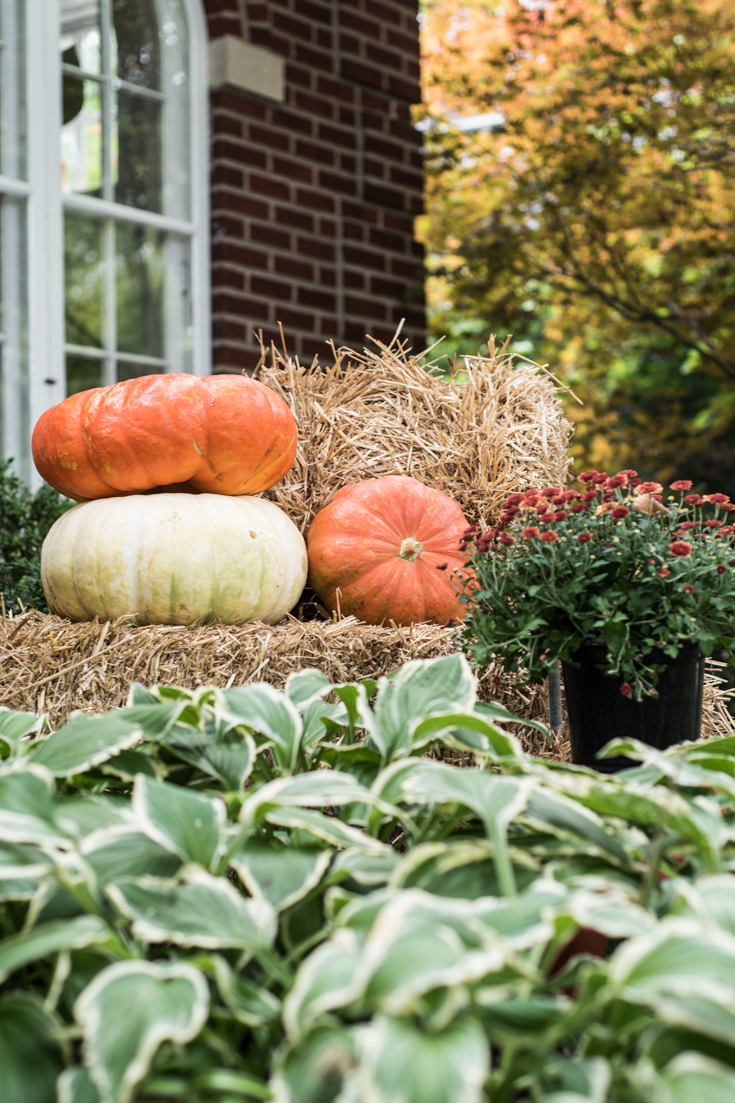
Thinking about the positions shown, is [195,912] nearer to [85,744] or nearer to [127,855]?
[127,855]

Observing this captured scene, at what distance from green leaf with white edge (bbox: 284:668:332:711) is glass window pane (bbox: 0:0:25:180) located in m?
2.86

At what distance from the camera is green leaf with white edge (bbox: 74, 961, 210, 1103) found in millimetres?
565

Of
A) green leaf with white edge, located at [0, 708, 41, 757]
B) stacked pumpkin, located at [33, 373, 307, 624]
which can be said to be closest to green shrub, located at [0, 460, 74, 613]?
stacked pumpkin, located at [33, 373, 307, 624]

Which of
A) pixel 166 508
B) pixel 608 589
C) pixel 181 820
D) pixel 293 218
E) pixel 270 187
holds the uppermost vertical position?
pixel 270 187

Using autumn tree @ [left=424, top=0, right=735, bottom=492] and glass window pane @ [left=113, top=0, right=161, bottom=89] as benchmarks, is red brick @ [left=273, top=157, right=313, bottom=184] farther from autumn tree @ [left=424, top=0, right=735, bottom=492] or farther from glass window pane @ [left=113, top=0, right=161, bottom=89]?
autumn tree @ [left=424, top=0, right=735, bottom=492]

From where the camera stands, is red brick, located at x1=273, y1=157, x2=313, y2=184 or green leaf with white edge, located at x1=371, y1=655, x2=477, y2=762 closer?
green leaf with white edge, located at x1=371, y1=655, x2=477, y2=762

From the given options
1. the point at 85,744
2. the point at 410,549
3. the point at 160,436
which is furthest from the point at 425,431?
the point at 85,744

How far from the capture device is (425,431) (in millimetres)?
2346

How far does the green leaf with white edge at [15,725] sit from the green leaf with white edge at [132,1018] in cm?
53

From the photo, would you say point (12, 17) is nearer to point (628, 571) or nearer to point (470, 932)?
point (628, 571)

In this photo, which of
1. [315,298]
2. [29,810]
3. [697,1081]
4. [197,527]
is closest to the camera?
[697,1081]

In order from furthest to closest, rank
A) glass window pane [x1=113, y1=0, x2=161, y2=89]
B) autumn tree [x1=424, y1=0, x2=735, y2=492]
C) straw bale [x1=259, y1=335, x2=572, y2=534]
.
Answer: autumn tree [x1=424, y1=0, x2=735, y2=492] < glass window pane [x1=113, y1=0, x2=161, y2=89] < straw bale [x1=259, y1=335, x2=572, y2=534]

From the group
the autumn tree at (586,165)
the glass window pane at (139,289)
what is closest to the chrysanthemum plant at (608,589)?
the glass window pane at (139,289)

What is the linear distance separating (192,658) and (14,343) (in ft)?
7.33
